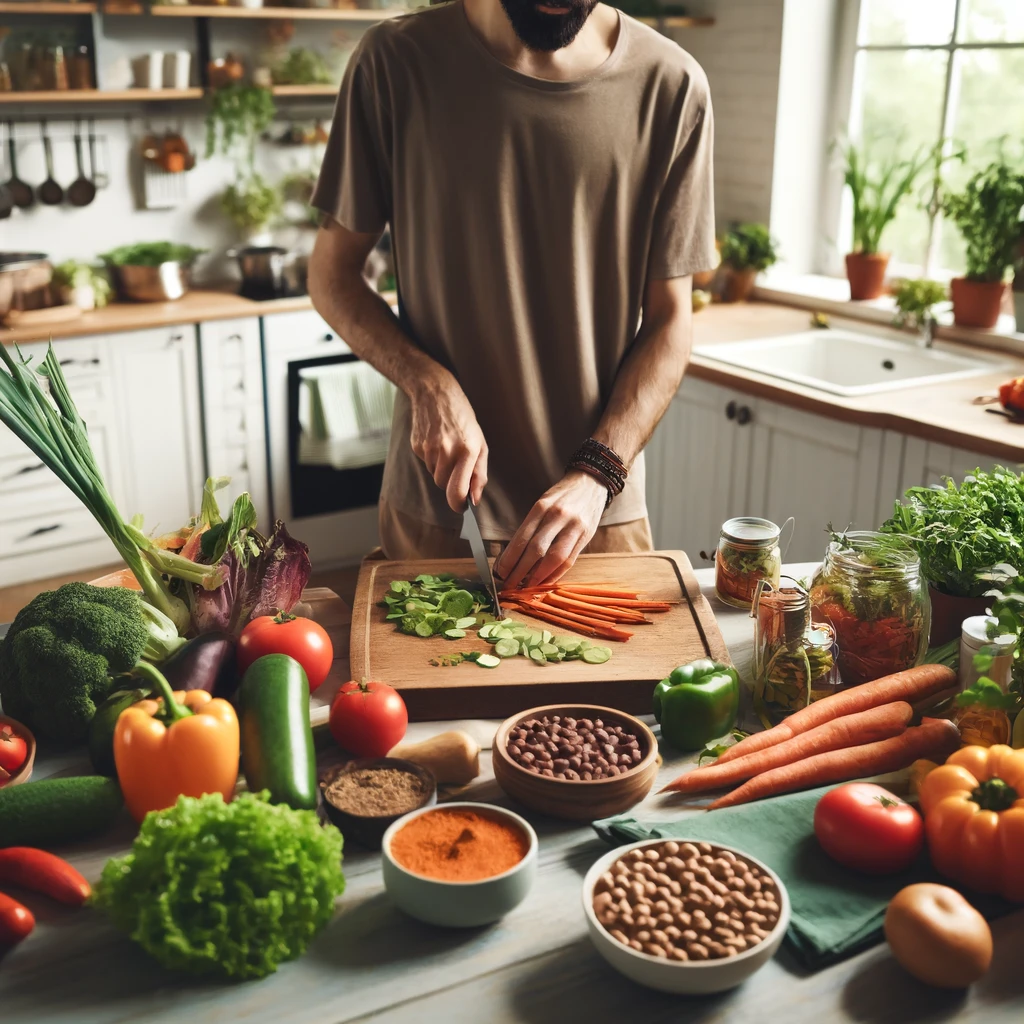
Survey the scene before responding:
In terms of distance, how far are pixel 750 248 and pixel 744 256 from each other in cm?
6

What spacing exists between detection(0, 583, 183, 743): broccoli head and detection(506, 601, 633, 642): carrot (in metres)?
0.50

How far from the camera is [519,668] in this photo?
1.41 metres

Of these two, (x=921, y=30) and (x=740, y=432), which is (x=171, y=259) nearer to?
(x=740, y=432)

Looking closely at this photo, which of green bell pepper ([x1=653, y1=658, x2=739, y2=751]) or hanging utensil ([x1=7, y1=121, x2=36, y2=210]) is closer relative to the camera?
green bell pepper ([x1=653, y1=658, x2=739, y2=751])

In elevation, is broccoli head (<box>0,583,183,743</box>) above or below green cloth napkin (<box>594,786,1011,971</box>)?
above

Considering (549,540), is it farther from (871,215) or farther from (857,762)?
(871,215)

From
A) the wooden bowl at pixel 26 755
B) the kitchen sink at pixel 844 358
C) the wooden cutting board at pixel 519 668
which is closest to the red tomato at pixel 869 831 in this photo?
the wooden cutting board at pixel 519 668

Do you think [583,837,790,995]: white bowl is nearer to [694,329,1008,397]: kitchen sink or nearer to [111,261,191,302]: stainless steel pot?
[694,329,1008,397]: kitchen sink

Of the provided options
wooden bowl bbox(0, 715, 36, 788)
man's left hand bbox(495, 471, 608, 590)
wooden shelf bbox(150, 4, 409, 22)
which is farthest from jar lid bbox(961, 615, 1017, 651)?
wooden shelf bbox(150, 4, 409, 22)

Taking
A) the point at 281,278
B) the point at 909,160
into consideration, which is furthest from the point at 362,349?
the point at 909,160

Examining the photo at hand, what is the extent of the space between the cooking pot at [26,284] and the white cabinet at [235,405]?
0.49 m

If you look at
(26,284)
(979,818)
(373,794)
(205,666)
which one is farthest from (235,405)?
(979,818)

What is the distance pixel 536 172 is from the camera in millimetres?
1770

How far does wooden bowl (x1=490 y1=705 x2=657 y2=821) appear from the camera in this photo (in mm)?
1117
